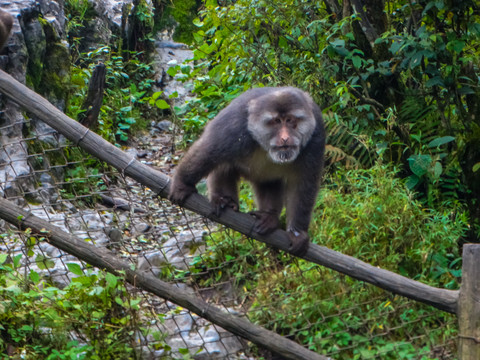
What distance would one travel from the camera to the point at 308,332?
4.55 meters

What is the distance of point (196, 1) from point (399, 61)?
241 inches

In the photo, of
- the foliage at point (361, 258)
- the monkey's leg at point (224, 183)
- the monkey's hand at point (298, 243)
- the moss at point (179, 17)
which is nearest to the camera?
the monkey's hand at point (298, 243)

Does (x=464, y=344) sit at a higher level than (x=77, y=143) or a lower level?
lower

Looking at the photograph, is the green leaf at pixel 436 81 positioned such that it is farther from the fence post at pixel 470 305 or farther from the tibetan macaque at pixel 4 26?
the tibetan macaque at pixel 4 26

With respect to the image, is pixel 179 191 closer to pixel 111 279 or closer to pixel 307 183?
pixel 111 279

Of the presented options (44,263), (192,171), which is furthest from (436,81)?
(44,263)

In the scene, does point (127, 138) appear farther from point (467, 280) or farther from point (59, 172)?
point (467, 280)

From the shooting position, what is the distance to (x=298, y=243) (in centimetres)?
333

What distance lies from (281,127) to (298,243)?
2.41 feet

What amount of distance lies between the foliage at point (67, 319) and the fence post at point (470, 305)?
5.69 feet

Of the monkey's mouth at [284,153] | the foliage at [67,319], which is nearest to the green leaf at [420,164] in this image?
the monkey's mouth at [284,153]

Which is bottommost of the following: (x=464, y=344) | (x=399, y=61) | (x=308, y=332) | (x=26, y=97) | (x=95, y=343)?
(x=308, y=332)

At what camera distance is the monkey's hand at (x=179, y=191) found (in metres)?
3.38

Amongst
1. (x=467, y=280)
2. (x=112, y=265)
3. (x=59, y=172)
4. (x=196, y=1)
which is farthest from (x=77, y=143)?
(x=196, y=1)
